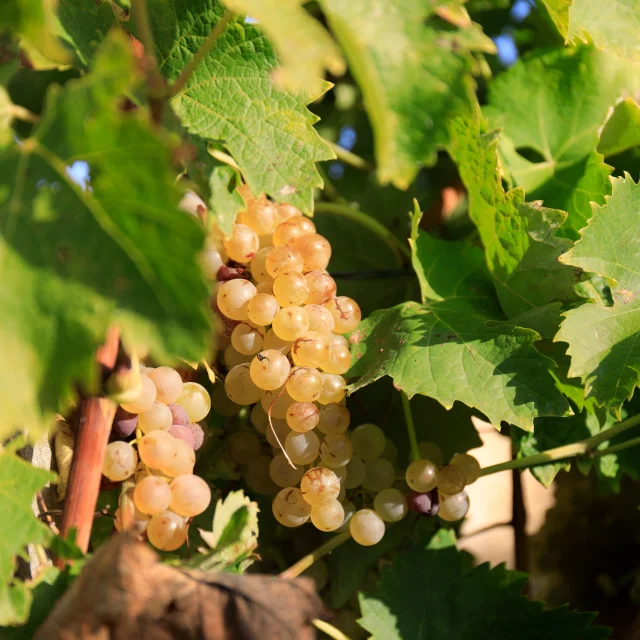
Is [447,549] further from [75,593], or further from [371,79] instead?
[371,79]

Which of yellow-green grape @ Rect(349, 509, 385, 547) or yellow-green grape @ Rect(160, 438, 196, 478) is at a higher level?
yellow-green grape @ Rect(160, 438, 196, 478)

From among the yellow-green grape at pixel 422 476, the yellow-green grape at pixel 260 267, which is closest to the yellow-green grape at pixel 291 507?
the yellow-green grape at pixel 422 476

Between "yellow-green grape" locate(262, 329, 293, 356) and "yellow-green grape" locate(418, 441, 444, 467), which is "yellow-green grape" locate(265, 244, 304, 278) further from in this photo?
"yellow-green grape" locate(418, 441, 444, 467)

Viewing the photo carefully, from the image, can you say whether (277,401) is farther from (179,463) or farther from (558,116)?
(558,116)

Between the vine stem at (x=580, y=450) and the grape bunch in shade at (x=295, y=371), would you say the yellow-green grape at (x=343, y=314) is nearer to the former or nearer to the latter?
the grape bunch in shade at (x=295, y=371)

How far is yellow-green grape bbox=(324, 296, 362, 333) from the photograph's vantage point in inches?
29.7

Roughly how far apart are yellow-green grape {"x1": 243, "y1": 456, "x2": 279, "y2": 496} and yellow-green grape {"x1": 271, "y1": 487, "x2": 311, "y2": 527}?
0.05 meters

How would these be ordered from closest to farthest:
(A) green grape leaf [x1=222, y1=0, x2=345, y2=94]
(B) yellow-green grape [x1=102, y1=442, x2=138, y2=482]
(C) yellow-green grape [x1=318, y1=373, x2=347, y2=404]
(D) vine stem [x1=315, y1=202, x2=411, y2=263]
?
(A) green grape leaf [x1=222, y1=0, x2=345, y2=94]
(B) yellow-green grape [x1=102, y1=442, x2=138, y2=482]
(C) yellow-green grape [x1=318, y1=373, x2=347, y2=404]
(D) vine stem [x1=315, y1=202, x2=411, y2=263]

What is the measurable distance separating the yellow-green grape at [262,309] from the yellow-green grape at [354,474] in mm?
184

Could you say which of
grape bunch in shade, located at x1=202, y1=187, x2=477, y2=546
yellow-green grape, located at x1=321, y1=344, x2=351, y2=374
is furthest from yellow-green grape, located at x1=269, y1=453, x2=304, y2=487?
yellow-green grape, located at x1=321, y1=344, x2=351, y2=374

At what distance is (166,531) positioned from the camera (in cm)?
62

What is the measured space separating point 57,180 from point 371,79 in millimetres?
214

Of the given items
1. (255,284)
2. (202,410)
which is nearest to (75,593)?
(202,410)

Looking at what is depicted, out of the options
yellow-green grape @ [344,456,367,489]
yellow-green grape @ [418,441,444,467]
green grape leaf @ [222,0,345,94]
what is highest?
green grape leaf @ [222,0,345,94]
